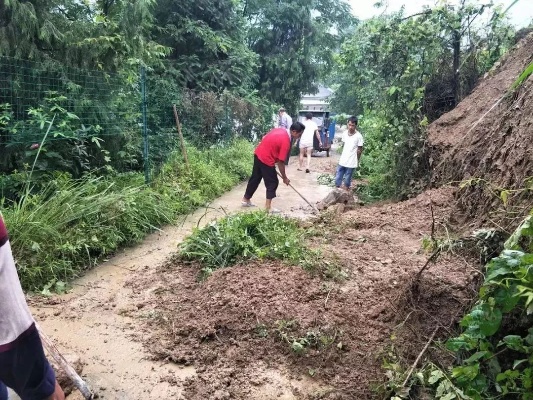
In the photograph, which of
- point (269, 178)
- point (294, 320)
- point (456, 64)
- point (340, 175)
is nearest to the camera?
point (294, 320)

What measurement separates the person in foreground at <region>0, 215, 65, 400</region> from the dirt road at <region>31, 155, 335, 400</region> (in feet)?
3.57

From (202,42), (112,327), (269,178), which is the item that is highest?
(202,42)

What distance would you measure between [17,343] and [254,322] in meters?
1.85

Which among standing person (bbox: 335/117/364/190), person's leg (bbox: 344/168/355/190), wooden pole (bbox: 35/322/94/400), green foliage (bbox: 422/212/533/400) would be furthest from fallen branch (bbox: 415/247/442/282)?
person's leg (bbox: 344/168/355/190)

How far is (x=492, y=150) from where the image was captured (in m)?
4.40

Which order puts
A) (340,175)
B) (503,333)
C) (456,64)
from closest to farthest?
1. (503,333)
2. (456,64)
3. (340,175)

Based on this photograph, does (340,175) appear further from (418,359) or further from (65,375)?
(65,375)

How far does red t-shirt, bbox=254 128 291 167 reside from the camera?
6.52 metres

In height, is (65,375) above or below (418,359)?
below

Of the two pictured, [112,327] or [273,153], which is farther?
[273,153]

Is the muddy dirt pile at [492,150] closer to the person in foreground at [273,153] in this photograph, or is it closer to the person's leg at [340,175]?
the person's leg at [340,175]

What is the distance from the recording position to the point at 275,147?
6582mm

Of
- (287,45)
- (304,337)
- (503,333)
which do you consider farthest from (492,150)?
(287,45)

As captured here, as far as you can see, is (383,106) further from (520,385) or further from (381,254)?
(520,385)
